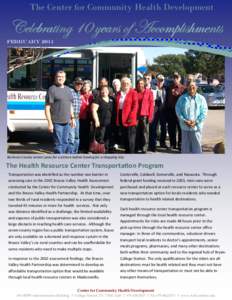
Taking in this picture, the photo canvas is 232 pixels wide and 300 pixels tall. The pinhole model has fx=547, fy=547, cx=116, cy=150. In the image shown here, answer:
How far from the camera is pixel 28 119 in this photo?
812 cm

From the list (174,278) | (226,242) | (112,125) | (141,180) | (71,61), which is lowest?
(174,278)

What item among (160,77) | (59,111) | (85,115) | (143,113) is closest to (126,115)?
(143,113)

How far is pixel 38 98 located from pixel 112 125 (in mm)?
2598

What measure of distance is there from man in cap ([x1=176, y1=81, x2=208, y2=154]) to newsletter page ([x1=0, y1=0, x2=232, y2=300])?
0.02 metres

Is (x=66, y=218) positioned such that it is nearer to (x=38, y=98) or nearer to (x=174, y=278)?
(x=174, y=278)

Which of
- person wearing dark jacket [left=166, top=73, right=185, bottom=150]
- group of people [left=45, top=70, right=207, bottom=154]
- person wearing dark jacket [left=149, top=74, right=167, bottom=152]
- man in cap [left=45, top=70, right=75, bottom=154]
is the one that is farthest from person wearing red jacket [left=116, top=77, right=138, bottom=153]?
man in cap [left=45, top=70, right=75, bottom=154]

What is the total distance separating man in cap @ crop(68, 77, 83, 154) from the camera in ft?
16.1

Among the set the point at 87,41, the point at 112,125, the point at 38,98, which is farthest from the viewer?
the point at 38,98

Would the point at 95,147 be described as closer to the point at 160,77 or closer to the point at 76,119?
the point at 76,119

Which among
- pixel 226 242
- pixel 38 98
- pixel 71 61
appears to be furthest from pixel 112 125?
pixel 38 98

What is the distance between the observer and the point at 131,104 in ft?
17.5

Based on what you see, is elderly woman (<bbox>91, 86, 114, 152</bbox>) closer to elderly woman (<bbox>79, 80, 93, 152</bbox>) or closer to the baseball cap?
elderly woman (<bbox>79, 80, 93, 152</bbox>)

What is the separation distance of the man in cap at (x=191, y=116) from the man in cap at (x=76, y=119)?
3.14 feet

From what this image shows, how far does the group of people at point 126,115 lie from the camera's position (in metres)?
5.02
